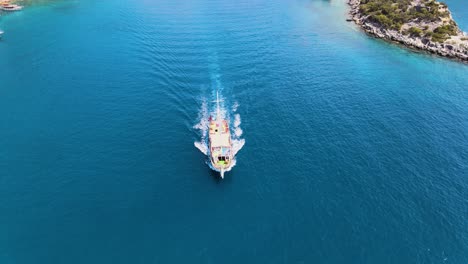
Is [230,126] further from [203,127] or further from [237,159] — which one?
[237,159]

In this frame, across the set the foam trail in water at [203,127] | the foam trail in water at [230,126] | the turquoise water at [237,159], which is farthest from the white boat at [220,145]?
the turquoise water at [237,159]

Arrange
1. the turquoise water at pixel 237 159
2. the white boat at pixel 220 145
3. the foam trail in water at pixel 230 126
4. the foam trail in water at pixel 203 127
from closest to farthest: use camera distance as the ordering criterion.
Result: the turquoise water at pixel 237 159
the white boat at pixel 220 145
the foam trail in water at pixel 230 126
the foam trail in water at pixel 203 127

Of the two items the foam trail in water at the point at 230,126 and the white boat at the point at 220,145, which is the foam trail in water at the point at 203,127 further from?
the white boat at the point at 220,145

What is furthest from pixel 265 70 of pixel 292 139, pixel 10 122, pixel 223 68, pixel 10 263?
pixel 10 263

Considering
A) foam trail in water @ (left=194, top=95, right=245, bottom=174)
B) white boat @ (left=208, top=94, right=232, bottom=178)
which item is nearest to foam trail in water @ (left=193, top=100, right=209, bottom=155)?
foam trail in water @ (left=194, top=95, right=245, bottom=174)

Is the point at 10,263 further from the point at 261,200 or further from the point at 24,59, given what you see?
the point at 24,59

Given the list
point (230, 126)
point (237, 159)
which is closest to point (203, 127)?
point (230, 126)

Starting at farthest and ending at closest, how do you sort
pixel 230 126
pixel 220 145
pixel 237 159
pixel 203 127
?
pixel 230 126 → pixel 203 127 → pixel 237 159 → pixel 220 145
